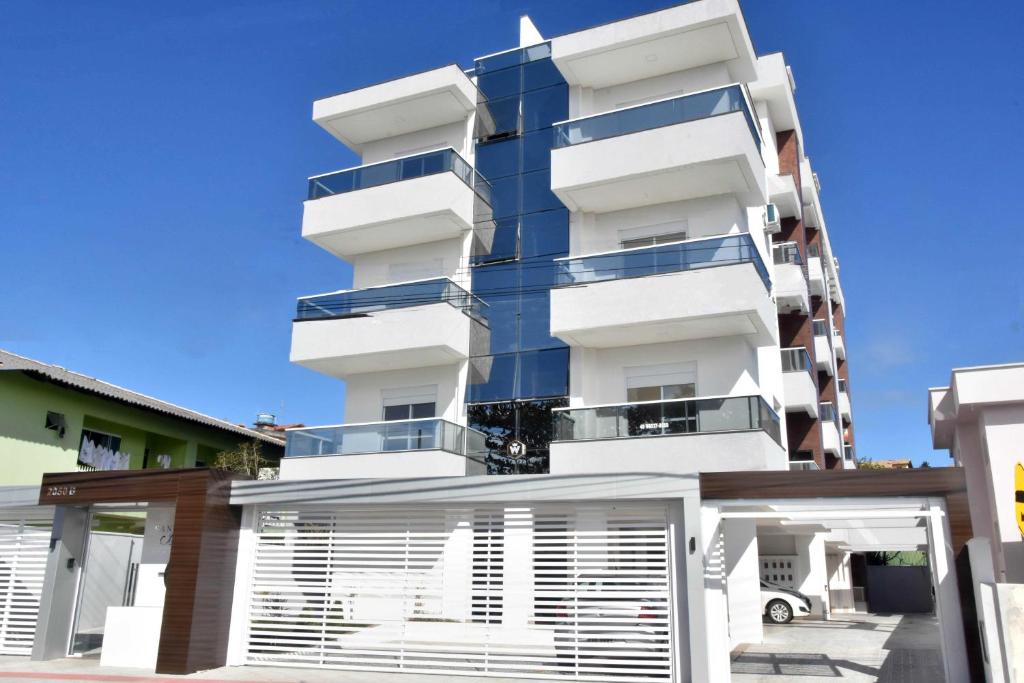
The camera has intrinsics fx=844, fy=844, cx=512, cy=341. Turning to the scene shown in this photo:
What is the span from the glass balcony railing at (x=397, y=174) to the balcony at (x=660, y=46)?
3266mm

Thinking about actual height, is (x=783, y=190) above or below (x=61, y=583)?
above

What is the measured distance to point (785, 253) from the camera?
23422mm

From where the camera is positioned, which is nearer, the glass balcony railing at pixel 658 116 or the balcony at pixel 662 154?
the balcony at pixel 662 154

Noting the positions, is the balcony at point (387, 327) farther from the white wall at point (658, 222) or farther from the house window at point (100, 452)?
Result: the house window at point (100, 452)

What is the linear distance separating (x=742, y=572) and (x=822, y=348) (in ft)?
44.2

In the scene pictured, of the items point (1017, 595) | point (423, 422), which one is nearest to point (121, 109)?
point (423, 422)

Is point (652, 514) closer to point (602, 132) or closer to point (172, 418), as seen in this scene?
point (602, 132)

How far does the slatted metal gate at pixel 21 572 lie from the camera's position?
46.5 feet

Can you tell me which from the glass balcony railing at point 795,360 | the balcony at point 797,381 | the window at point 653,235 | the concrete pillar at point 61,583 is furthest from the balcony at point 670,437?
the concrete pillar at point 61,583

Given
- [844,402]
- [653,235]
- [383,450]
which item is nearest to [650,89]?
[653,235]

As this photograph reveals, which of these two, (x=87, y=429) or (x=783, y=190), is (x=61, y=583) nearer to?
(x=87, y=429)

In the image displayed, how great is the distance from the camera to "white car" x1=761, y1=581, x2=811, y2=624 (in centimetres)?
2289

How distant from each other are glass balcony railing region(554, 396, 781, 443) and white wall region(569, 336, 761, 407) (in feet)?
3.46

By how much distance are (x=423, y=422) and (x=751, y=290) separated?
23.4 feet
